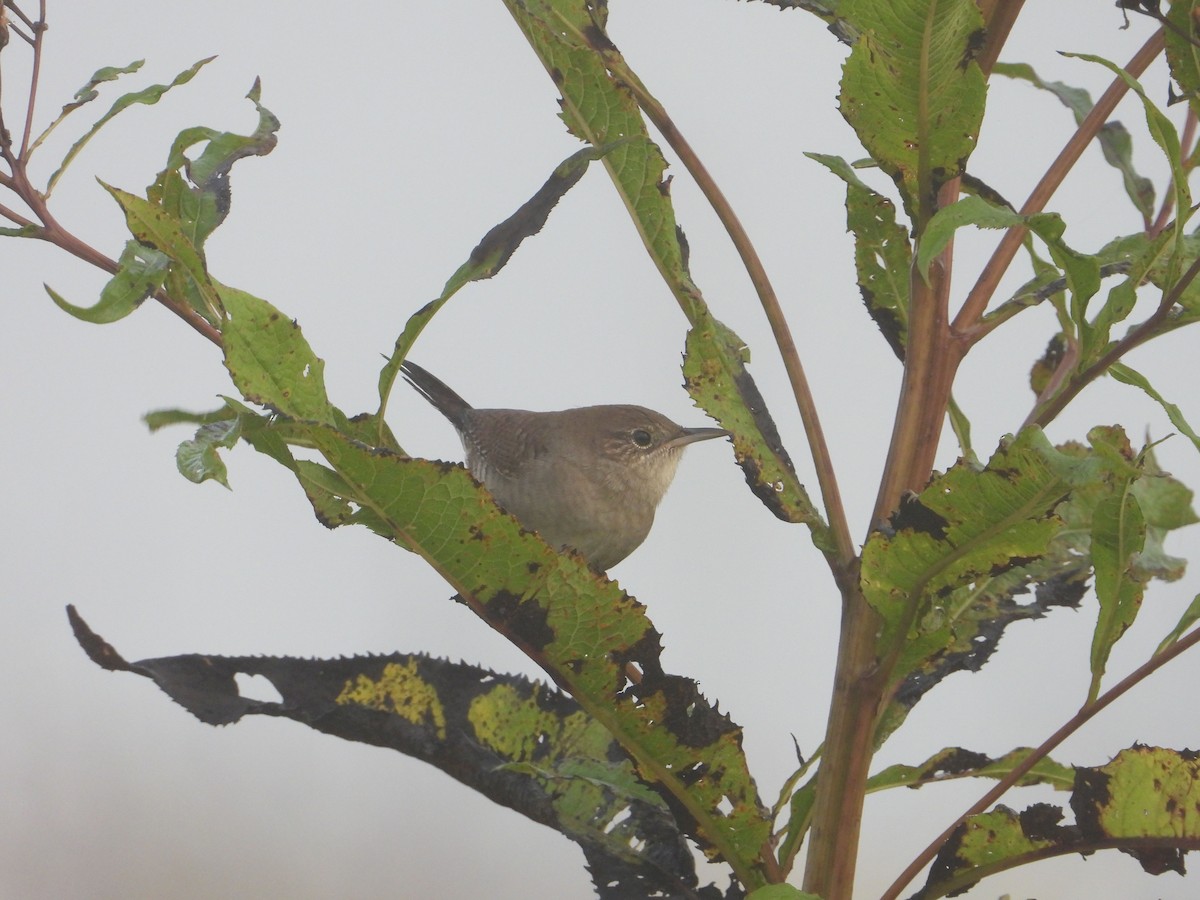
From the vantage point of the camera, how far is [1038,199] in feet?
2.75

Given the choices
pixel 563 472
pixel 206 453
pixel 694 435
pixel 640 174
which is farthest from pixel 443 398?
pixel 206 453

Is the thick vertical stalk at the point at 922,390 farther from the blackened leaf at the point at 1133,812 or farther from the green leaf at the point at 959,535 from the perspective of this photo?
the blackened leaf at the point at 1133,812

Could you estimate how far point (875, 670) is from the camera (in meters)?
0.75

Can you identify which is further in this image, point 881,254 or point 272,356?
point 881,254

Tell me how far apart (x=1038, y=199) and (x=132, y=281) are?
588mm

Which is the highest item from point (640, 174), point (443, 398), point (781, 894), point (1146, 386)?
point (443, 398)

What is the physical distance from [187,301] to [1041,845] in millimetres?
660

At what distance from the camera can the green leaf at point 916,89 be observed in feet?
2.21

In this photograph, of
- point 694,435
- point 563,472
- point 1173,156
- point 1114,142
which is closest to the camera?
point 1173,156

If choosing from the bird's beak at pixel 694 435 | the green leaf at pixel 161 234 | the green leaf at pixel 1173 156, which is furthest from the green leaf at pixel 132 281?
the bird's beak at pixel 694 435

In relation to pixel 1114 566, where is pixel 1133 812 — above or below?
below

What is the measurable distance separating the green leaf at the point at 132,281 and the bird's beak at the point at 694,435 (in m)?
1.09

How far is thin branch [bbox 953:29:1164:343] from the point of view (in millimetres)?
831

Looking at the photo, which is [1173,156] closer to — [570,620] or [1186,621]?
[1186,621]
